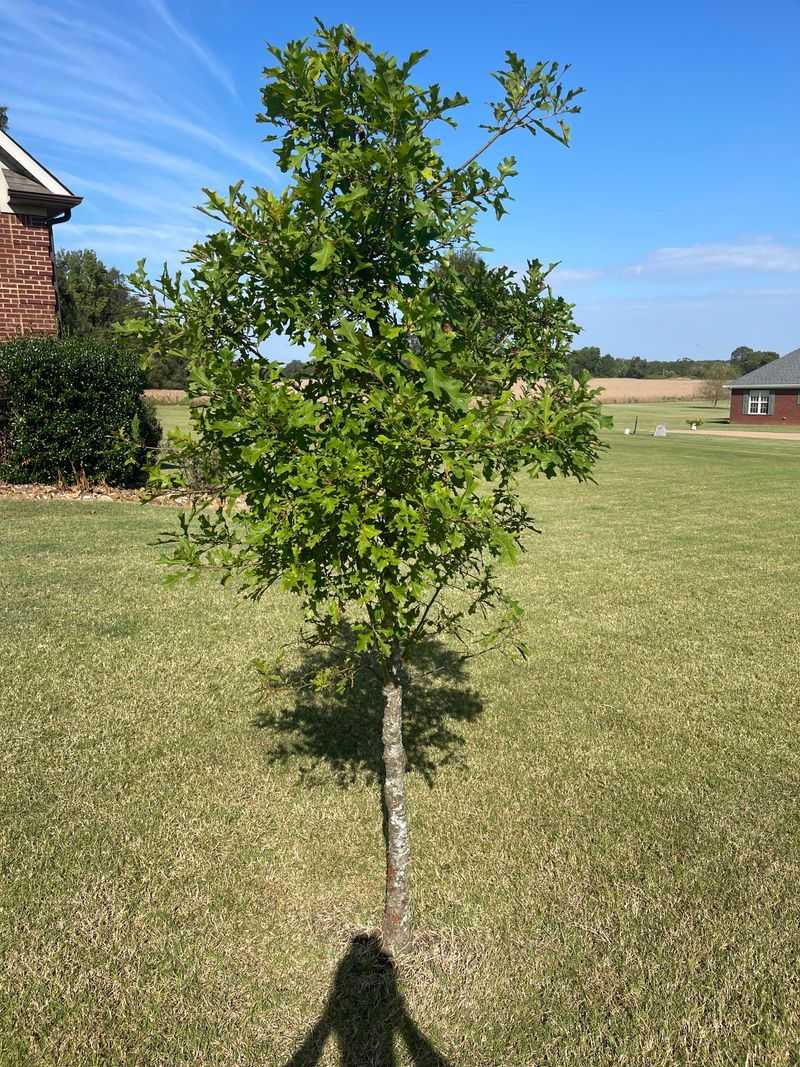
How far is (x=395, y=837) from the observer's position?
12.5ft

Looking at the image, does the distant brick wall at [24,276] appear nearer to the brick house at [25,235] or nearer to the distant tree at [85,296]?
the brick house at [25,235]

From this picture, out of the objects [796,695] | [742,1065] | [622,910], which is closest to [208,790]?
[622,910]

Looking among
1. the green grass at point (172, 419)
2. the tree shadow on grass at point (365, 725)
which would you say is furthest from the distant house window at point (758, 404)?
the tree shadow on grass at point (365, 725)

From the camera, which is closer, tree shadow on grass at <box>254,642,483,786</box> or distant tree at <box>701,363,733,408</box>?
tree shadow on grass at <box>254,642,483,786</box>

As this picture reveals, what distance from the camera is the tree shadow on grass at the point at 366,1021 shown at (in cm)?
315

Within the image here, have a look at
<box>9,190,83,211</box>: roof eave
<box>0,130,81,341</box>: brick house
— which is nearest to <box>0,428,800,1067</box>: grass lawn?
<box>0,130,81,341</box>: brick house

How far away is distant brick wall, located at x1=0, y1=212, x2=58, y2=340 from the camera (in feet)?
48.6

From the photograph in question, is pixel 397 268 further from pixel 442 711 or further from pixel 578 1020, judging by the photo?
pixel 442 711

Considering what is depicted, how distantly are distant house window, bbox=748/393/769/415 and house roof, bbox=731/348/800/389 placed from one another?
3.75 ft

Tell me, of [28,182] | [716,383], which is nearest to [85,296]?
[28,182]

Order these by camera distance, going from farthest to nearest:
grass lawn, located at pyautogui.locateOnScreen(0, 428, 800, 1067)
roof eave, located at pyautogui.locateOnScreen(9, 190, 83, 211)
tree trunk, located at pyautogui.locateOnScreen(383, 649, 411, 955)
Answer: roof eave, located at pyautogui.locateOnScreen(9, 190, 83, 211), tree trunk, located at pyautogui.locateOnScreen(383, 649, 411, 955), grass lawn, located at pyautogui.locateOnScreen(0, 428, 800, 1067)

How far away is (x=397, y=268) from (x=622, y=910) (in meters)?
3.57

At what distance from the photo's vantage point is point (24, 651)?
7.27m

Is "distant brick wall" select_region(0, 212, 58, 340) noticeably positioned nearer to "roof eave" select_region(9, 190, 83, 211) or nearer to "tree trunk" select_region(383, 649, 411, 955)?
"roof eave" select_region(9, 190, 83, 211)
